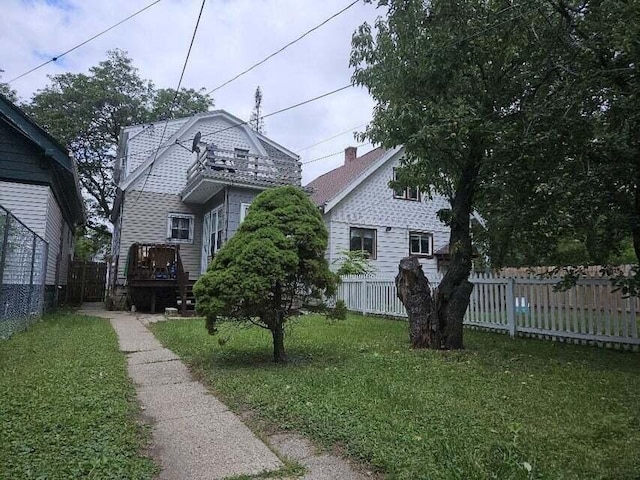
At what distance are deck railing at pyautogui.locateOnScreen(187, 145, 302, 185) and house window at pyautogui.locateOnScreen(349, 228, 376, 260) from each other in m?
3.39

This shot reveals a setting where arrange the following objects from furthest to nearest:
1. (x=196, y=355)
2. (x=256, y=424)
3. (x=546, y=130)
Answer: (x=196, y=355) → (x=546, y=130) → (x=256, y=424)

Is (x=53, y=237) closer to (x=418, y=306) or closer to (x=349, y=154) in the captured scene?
→ (x=418, y=306)

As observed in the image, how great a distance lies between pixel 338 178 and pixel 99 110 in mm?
16329

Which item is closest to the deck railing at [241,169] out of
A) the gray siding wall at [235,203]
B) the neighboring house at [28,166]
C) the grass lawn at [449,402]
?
the gray siding wall at [235,203]

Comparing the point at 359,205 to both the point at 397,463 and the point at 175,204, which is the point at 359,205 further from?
the point at 397,463

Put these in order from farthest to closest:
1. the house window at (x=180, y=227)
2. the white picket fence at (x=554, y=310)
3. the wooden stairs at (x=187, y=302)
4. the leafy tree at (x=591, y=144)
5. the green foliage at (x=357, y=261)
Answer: the house window at (x=180, y=227) < the green foliage at (x=357, y=261) < the wooden stairs at (x=187, y=302) < the white picket fence at (x=554, y=310) < the leafy tree at (x=591, y=144)

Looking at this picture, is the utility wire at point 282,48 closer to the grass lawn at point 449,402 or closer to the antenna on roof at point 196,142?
the grass lawn at point 449,402

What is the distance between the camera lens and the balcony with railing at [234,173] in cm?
1449

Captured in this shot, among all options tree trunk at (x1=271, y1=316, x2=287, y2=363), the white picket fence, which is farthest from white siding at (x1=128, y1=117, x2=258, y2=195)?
tree trunk at (x1=271, y1=316, x2=287, y2=363)

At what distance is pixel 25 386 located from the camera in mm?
4707

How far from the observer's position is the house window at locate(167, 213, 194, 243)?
687 inches

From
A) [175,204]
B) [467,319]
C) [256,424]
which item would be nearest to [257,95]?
[175,204]

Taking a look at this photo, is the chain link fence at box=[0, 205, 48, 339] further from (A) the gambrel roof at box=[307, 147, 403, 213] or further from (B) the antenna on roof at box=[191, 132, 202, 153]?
(A) the gambrel roof at box=[307, 147, 403, 213]

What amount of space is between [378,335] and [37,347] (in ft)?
19.5
